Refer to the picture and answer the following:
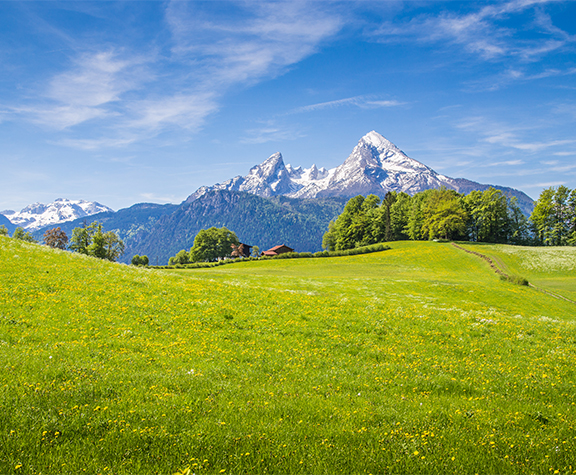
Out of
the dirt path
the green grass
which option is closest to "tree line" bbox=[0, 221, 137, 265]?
the dirt path

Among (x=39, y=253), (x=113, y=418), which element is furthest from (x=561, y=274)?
(x=39, y=253)

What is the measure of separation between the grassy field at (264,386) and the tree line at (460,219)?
94705 mm

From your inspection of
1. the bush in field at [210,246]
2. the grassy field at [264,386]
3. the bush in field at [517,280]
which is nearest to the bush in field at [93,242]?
the bush in field at [210,246]

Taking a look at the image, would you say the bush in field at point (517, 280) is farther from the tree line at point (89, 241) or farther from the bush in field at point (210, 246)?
the bush in field at point (210, 246)

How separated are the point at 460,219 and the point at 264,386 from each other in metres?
110

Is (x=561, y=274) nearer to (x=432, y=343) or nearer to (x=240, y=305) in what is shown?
(x=432, y=343)

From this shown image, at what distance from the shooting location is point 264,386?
11.4 m

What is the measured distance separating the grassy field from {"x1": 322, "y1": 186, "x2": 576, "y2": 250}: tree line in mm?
94705

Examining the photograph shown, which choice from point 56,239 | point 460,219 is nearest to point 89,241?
point 56,239

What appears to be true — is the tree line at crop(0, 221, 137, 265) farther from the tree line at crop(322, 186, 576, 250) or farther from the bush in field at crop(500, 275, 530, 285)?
the bush in field at crop(500, 275, 530, 285)

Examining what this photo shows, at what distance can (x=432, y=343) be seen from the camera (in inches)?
674

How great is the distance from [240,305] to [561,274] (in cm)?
7505

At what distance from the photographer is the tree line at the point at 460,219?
102250 mm

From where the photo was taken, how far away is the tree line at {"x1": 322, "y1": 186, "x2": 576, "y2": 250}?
335 feet
